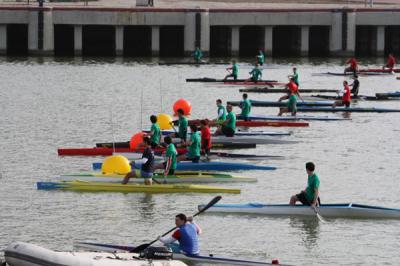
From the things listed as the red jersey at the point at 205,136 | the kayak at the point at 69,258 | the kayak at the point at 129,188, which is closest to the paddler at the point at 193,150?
the red jersey at the point at 205,136

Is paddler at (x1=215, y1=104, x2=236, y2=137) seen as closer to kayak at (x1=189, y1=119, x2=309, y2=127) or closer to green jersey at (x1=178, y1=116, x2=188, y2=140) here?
green jersey at (x1=178, y1=116, x2=188, y2=140)

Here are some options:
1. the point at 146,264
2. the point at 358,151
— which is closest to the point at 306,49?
the point at 358,151

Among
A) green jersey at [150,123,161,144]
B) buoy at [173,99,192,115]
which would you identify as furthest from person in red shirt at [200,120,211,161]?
buoy at [173,99,192,115]

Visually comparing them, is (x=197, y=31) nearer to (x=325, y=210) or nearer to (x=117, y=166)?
(x=117, y=166)

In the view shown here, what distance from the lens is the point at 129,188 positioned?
144 feet

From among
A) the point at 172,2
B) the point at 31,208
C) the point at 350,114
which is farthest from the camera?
the point at 172,2

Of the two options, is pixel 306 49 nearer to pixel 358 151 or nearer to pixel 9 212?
pixel 358 151

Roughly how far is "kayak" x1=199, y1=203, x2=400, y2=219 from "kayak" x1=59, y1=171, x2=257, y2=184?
3895 mm

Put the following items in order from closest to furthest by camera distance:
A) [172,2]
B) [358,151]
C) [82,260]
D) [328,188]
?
[82,260]
[328,188]
[358,151]
[172,2]

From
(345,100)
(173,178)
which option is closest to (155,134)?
(173,178)

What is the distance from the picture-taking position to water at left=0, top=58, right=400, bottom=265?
3775 cm

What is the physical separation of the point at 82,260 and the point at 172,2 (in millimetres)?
93228

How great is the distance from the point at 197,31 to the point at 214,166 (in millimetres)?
61265

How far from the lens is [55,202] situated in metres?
43.0
